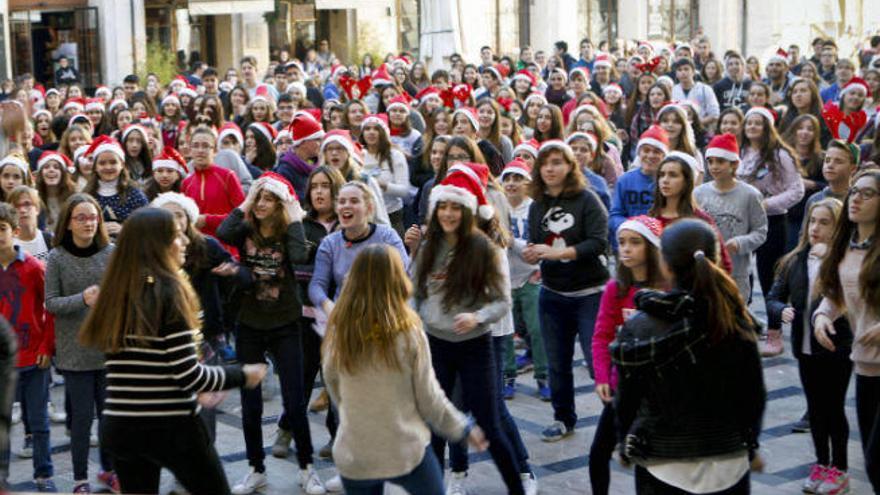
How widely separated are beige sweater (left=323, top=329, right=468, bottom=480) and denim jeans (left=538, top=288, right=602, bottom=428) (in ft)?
9.57

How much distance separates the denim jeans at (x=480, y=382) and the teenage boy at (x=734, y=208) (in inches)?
97.9

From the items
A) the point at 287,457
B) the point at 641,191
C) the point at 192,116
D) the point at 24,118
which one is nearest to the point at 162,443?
the point at 287,457

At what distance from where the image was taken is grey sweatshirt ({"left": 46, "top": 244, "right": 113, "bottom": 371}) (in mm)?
7781

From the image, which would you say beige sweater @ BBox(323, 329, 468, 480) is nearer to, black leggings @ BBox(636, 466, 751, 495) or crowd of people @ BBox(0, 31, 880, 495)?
crowd of people @ BBox(0, 31, 880, 495)

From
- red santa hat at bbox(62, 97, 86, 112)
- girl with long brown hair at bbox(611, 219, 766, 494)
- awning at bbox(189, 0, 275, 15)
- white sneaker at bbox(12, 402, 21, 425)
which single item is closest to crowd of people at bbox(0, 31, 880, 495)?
girl with long brown hair at bbox(611, 219, 766, 494)

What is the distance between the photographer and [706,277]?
538cm

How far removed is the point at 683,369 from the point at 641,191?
4.61 metres

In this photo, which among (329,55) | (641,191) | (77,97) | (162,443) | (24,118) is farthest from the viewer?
(329,55)

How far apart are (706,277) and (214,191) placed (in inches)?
223

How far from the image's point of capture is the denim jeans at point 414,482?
5.85 metres

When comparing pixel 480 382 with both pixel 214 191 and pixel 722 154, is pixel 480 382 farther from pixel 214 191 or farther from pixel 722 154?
pixel 214 191

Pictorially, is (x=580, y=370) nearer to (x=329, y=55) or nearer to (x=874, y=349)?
(x=874, y=349)

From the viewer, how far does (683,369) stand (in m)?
5.34

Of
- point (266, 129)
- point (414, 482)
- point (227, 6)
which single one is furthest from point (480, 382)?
point (227, 6)
